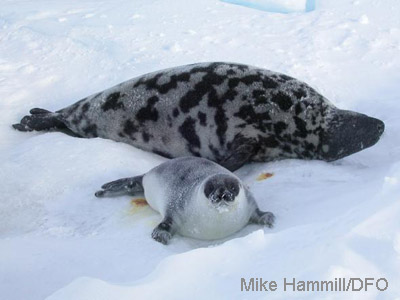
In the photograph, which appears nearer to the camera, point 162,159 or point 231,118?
point 231,118

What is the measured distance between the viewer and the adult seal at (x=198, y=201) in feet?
8.30

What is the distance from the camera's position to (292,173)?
10.7ft

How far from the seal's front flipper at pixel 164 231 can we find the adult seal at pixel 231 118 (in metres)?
0.81

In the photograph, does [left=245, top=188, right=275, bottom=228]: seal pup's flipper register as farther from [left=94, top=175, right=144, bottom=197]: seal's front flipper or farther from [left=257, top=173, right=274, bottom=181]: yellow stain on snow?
[left=94, top=175, right=144, bottom=197]: seal's front flipper

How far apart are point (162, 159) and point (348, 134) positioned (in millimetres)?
1179

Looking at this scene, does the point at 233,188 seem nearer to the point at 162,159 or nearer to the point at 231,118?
the point at 231,118

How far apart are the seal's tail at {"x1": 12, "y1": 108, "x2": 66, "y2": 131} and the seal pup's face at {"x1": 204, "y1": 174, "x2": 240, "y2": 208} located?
1.91m

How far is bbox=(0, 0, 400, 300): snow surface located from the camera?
182 centimetres

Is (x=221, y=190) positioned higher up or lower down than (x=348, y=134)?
higher up

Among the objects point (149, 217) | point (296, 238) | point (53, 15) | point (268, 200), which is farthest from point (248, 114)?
point (53, 15)

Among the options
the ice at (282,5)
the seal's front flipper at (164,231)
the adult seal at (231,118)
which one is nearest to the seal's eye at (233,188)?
the seal's front flipper at (164,231)

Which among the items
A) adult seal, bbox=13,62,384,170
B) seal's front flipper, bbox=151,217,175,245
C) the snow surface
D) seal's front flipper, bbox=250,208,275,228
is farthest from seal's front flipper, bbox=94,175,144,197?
seal's front flipper, bbox=250,208,275,228

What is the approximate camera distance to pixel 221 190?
2.49 meters

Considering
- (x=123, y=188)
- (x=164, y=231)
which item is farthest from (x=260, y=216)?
(x=123, y=188)
